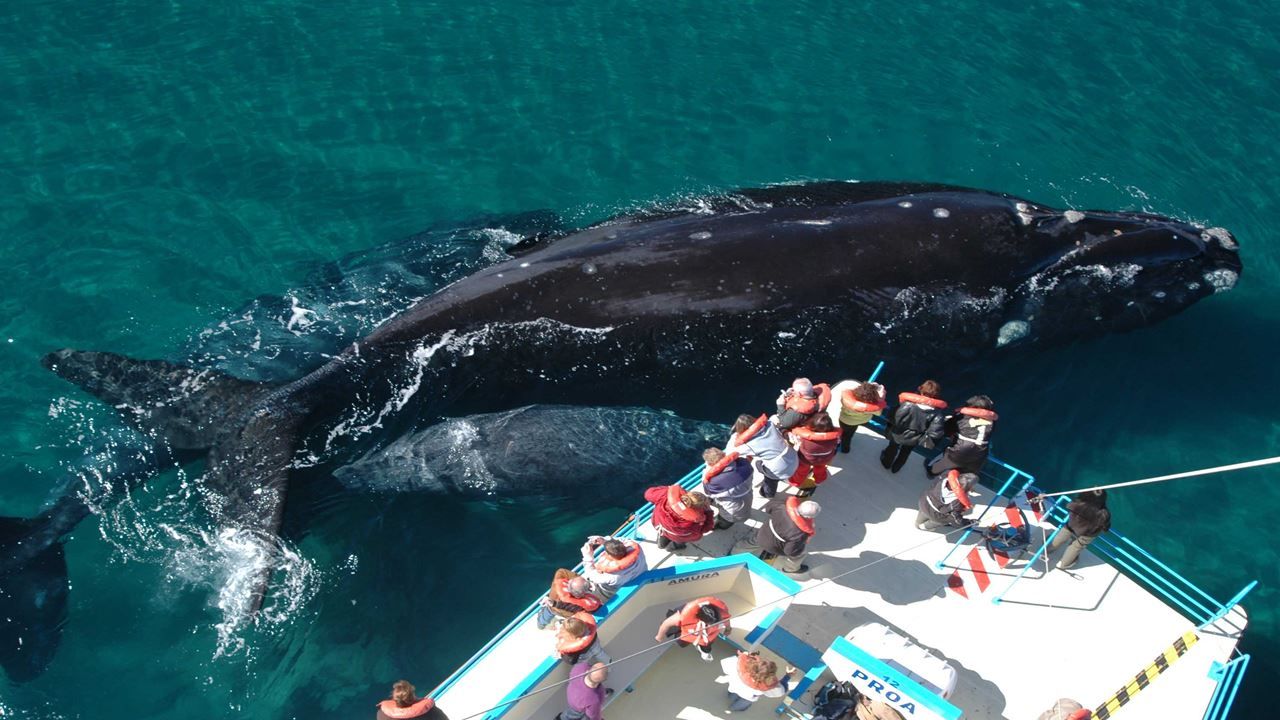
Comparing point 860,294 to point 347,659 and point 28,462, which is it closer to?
point 347,659

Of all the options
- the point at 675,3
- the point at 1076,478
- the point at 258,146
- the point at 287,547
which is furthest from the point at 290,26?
the point at 1076,478

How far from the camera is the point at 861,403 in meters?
14.0

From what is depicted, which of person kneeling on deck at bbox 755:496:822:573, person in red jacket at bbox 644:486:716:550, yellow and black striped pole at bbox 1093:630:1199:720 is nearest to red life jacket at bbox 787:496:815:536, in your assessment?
person kneeling on deck at bbox 755:496:822:573

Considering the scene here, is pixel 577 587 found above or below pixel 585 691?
above

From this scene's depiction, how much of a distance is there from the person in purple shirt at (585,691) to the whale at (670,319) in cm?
516

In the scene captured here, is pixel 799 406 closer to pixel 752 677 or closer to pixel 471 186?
pixel 752 677

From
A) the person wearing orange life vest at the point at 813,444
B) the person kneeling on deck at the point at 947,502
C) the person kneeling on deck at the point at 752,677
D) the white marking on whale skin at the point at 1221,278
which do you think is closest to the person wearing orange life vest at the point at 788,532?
the person wearing orange life vest at the point at 813,444

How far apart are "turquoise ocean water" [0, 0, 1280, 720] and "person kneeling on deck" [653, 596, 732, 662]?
373cm

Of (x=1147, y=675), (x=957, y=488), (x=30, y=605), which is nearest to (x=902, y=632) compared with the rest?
(x=957, y=488)

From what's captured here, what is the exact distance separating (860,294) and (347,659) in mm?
9654

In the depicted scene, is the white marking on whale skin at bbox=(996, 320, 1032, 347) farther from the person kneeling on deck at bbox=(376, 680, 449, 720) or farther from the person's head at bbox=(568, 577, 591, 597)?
the person kneeling on deck at bbox=(376, 680, 449, 720)

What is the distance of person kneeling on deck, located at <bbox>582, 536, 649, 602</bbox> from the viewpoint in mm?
12016

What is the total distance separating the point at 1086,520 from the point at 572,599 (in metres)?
6.80

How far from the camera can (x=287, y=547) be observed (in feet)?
50.5
